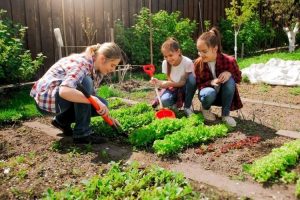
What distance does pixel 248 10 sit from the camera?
984 centimetres

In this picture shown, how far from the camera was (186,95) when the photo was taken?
516 centimetres

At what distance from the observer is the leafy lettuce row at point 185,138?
3.88 metres

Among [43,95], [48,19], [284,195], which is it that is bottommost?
[284,195]

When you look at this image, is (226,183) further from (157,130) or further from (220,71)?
(220,71)

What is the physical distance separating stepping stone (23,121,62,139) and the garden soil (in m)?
0.06

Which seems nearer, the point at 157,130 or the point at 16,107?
the point at 157,130

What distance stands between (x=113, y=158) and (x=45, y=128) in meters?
1.50

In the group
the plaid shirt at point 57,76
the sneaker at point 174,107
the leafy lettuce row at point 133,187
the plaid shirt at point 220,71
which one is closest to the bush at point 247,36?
the sneaker at point 174,107

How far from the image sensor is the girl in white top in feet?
16.4

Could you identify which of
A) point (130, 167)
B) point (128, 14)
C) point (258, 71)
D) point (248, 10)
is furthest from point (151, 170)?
point (248, 10)

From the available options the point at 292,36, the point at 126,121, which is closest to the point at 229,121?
the point at 126,121

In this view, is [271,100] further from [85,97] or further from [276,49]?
[276,49]

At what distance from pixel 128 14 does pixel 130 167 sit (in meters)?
6.71

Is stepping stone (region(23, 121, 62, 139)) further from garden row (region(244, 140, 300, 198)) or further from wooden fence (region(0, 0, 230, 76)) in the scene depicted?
wooden fence (region(0, 0, 230, 76))
